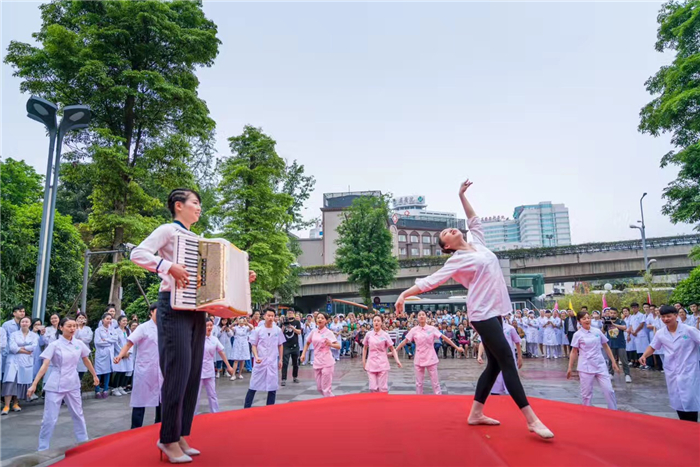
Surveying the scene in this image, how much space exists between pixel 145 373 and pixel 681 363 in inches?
301

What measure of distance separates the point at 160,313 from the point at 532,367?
16680mm

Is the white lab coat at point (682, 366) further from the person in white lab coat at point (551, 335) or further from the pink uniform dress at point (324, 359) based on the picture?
the person in white lab coat at point (551, 335)

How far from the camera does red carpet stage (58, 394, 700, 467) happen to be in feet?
10.5

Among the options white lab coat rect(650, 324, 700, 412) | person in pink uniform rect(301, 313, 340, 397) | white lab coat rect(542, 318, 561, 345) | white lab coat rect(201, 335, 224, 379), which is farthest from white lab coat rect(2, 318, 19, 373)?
white lab coat rect(542, 318, 561, 345)

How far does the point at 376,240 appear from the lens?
36812 mm

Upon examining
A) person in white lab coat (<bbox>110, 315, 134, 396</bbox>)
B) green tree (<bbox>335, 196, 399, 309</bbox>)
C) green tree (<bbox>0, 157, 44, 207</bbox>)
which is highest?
green tree (<bbox>0, 157, 44, 207</bbox>)

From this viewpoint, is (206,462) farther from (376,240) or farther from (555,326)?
(376,240)

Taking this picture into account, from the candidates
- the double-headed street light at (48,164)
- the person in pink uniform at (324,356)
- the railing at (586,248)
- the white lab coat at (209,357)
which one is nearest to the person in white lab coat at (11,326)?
the double-headed street light at (48,164)

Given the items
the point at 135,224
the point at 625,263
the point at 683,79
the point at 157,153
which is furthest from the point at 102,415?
the point at 625,263

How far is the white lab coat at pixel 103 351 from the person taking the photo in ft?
38.1

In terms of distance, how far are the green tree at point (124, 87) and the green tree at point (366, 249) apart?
692 inches

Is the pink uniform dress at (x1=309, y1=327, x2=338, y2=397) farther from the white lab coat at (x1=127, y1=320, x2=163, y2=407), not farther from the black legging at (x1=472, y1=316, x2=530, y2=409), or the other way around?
the black legging at (x1=472, y1=316, x2=530, y2=409)

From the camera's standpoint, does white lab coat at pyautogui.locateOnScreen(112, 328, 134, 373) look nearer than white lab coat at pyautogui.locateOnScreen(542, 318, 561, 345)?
Yes

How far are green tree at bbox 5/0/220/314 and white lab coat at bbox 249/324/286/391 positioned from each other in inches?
454
